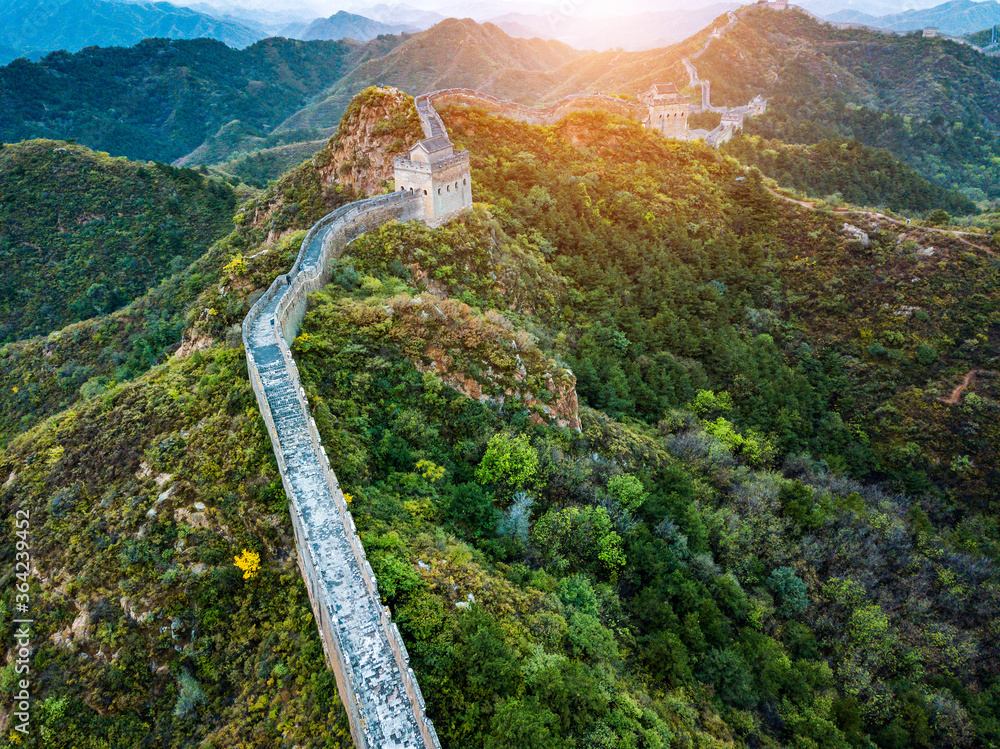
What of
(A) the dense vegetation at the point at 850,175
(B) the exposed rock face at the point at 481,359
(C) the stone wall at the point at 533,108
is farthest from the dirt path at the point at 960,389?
(C) the stone wall at the point at 533,108

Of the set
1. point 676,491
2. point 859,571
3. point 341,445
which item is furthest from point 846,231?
point 341,445

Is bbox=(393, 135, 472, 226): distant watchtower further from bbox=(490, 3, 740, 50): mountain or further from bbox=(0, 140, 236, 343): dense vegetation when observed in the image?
bbox=(490, 3, 740, 50): mountain

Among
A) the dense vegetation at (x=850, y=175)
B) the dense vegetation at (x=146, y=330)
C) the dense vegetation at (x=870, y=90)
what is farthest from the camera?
the dense vegetation at (x=870, y=90)

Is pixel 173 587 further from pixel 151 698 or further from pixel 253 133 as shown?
pixel 253 133

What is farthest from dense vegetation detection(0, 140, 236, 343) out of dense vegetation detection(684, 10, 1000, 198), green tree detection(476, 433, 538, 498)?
dense vegetation detection(684, 10, 1000, 198)

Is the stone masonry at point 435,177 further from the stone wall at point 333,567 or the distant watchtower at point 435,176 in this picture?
the stone wall at point 333,567
